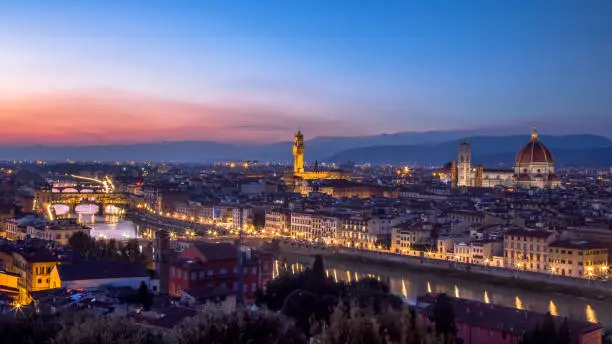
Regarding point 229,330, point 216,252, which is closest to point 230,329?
point 229,330

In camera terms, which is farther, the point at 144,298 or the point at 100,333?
the point at 144,298

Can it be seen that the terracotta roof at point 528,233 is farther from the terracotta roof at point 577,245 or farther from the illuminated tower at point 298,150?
the illuminated tower at point 298,150

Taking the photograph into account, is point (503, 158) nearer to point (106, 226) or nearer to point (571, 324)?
point (106, 226)

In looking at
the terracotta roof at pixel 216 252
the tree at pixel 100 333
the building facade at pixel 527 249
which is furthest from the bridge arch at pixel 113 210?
the tree at pixel 100 333

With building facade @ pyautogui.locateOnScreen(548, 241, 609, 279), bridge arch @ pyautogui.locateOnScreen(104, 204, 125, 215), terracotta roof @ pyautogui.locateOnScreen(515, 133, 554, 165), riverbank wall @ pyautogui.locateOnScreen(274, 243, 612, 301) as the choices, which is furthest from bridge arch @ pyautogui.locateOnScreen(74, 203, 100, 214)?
building facade @ pyautogui.locateOnScreen(548, 241, 609, 279)

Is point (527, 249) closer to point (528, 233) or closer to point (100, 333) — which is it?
point (528, 233)

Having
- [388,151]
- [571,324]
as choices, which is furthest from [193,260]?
[388,151]

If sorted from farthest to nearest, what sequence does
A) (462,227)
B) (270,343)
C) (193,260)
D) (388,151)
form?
(388,151), (462,227), (193,260), (270,343)
